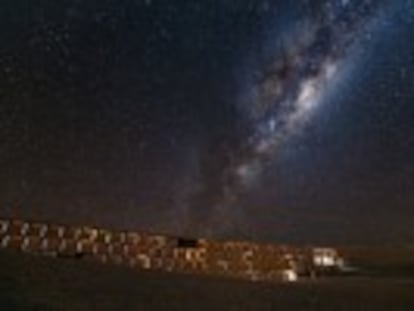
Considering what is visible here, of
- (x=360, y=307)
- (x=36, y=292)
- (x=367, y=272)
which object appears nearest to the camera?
Answer: (x=36, y=292)

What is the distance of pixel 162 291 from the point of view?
27.3 meters

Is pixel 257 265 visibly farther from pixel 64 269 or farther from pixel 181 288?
pixel 64 269

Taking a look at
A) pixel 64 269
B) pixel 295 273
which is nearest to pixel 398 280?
pixel 295 273

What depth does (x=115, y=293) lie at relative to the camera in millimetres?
26266

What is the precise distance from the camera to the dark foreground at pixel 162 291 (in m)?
25.0

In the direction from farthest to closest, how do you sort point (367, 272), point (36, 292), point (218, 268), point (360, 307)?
point (367, 272) < point (218, 268) < point (360, 307) < point (36, 292)

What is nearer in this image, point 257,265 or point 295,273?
point 257,265

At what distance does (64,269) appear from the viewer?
1188 inches

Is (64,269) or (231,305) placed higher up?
(64,269)

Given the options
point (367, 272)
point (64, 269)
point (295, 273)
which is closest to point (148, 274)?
Answer: point (64, 269)

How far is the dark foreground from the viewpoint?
25000 mm

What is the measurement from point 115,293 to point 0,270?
3278 millimetres

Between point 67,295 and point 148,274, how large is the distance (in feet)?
16.9

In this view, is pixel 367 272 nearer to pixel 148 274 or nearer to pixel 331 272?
pixel 331 272
